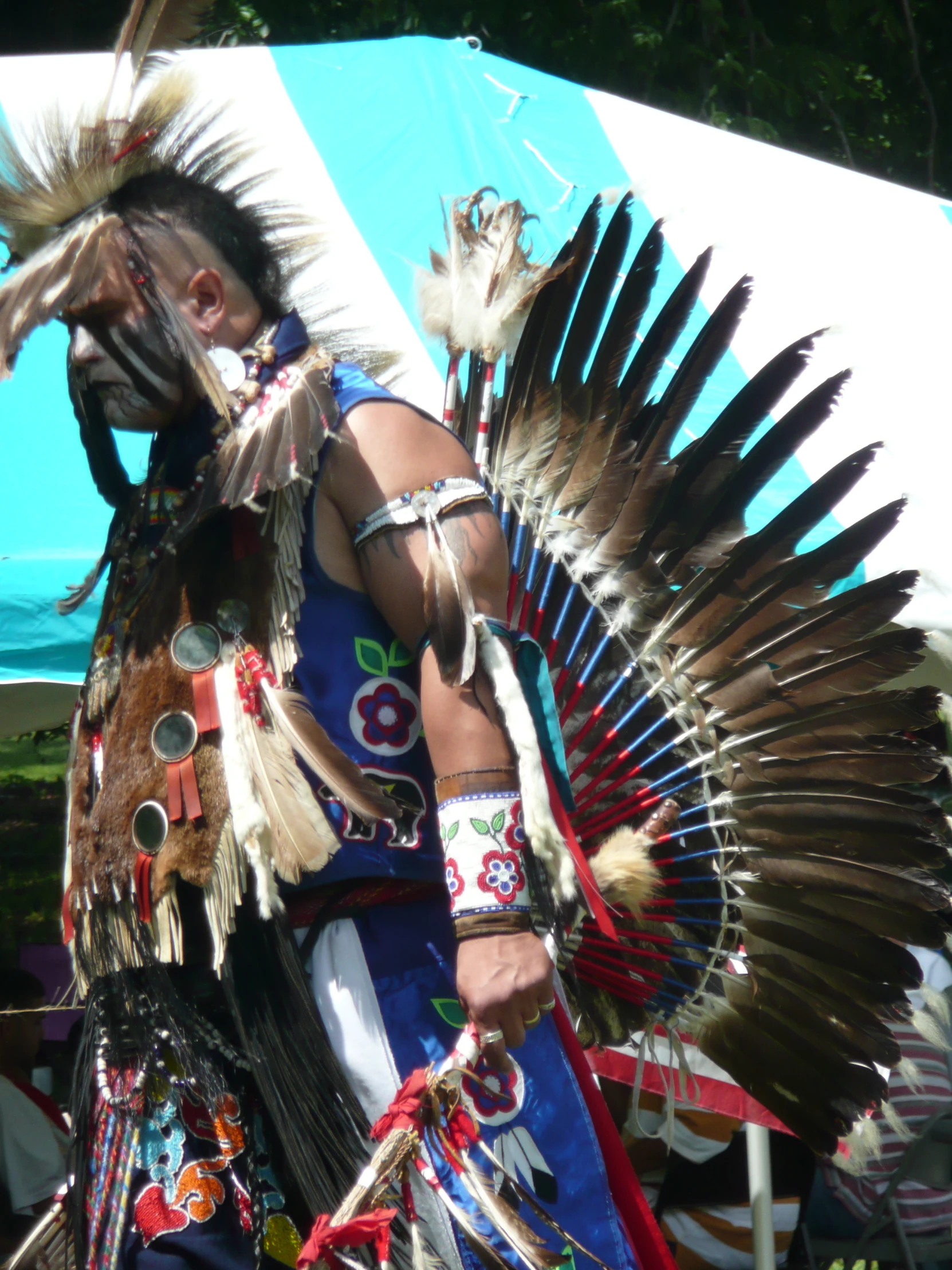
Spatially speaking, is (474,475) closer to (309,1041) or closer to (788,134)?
(309,1041)

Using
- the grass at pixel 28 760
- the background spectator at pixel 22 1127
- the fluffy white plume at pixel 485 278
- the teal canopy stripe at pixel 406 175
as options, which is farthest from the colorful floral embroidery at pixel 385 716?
the grass at pixel 28 760

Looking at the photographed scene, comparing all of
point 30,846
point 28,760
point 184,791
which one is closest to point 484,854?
point 184,791

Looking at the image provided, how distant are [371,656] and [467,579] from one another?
171 millimetres

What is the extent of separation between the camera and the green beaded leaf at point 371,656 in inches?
67.5

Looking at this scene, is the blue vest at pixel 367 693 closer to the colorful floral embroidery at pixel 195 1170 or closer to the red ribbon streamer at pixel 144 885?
the red ribbon streamer at pixel 144 885

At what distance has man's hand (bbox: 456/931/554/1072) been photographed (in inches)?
59.7

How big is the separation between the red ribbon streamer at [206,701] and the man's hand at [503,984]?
15.6 inches

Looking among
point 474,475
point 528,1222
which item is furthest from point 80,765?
point 528,1222

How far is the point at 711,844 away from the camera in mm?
2146

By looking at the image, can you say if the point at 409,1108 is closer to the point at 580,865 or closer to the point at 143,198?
the point at 580,865

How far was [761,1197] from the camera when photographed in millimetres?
3094

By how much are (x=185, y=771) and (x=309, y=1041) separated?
35 cm

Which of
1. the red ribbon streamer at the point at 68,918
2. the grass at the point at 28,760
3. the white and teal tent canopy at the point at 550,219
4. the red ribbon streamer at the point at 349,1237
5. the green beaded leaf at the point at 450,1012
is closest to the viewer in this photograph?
the red ribbon streamer at the point at 349,1237

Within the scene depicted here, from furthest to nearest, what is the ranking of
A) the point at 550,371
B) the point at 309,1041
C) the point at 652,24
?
1. the point at 652,24
2. the point at 550,371
3. the point at 309,1041
